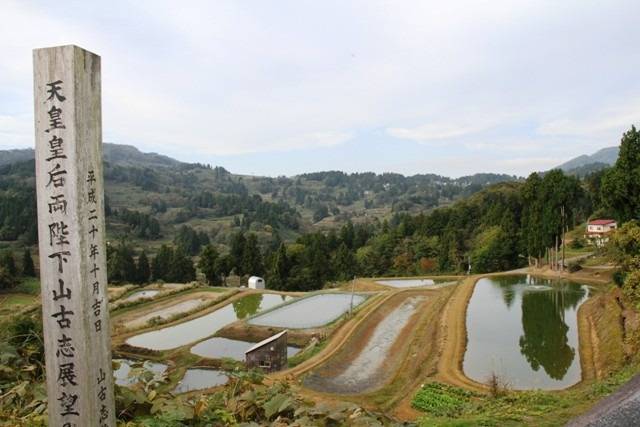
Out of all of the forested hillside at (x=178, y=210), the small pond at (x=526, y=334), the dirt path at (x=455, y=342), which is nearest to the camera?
the dirt path at (x=455, y=342)

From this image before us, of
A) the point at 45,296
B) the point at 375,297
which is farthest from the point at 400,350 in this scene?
the point at 45,296

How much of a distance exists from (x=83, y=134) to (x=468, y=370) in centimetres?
1471

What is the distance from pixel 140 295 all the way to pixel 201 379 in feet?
73.1

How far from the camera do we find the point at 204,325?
2744cm

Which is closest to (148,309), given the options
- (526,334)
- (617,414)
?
(526,334)

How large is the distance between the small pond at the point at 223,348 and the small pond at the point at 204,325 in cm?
117

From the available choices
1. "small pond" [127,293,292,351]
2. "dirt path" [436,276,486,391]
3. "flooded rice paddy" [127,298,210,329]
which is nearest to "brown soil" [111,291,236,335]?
"flooded rice paddy" [127,298,210,329]

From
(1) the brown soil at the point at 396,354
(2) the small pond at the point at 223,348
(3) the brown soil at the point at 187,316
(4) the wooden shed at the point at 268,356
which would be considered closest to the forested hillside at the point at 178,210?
(3) the brown soil at the point at 187,316

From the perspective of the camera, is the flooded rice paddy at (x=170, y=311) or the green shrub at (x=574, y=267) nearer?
the flooded rice paddy at (x=170, y=311)

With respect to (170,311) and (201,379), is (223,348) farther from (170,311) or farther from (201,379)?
(170,311)

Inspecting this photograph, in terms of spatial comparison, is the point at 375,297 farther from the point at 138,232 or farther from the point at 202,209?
the point at 202,209

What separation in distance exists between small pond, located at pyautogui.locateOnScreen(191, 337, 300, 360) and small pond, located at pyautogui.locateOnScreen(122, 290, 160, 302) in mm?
13430

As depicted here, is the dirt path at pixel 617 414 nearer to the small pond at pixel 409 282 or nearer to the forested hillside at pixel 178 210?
the small pond at pixel 409 282

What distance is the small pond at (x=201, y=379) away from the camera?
16.5 metres
